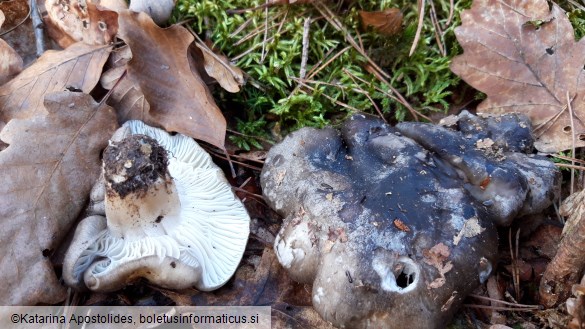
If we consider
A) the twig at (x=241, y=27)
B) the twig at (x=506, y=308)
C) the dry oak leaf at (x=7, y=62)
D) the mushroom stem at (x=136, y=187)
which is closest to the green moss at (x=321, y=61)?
the twig at (x=241, y=27)

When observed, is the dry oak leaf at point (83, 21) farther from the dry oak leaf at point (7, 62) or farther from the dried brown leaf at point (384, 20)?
the dried brown leaf at point (384, 20)

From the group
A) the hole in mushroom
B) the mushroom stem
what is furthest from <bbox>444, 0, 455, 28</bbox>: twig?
the mushroom stem

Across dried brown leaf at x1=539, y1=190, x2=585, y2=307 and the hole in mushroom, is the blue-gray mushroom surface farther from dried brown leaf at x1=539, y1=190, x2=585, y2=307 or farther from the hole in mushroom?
dried brown leaf at x1=539, y1=190, x2=585, y2=307

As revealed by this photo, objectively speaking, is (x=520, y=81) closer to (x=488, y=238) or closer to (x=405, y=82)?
(x=405, y=82)

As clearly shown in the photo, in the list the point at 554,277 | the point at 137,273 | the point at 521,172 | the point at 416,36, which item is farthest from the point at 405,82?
the point at 137,273

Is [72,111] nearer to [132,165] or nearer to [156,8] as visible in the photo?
[132,165]

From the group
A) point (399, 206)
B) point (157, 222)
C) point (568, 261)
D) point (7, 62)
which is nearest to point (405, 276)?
point (399, 206)
